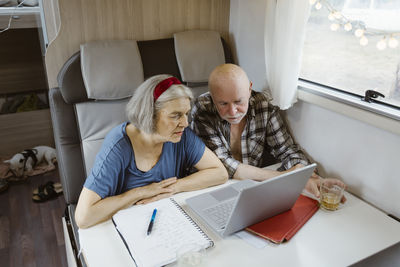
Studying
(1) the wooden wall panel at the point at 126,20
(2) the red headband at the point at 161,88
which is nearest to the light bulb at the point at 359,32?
(2) the red headband at the point at 161,88

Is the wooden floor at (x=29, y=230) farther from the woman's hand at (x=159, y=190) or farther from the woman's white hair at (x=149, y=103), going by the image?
the woman's white hair at (x=149, y=103)

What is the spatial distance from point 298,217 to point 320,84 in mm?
812

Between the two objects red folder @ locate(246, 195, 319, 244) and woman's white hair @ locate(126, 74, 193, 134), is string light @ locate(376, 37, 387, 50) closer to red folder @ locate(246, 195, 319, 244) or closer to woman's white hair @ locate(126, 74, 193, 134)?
red folder @ locate(246, 195, 319, 244)

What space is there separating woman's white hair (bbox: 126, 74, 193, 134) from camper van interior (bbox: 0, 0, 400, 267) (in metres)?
0.31

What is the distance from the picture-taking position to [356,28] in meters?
1.53

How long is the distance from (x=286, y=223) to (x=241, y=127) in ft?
2.50

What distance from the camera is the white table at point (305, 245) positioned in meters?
1.01

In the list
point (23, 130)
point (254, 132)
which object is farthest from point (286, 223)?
point (23, 130)

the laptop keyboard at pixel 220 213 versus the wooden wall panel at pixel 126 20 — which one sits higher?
the wooden wall panel at pixel 126 20

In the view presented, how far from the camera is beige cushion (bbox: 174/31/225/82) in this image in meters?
2.03

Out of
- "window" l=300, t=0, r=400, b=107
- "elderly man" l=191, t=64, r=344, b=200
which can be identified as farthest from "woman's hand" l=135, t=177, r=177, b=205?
"window" l=300, t=0, r=400, b=107

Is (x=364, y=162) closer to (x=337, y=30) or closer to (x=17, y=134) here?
(x=337, y=30)

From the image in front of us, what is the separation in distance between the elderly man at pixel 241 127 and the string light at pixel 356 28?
0.49 metres

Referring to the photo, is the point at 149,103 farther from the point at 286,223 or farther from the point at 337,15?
the point at 337,15
